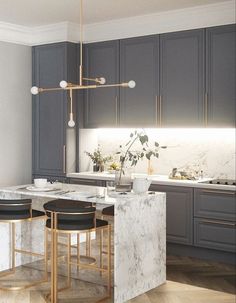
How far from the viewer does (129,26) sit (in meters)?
6.39

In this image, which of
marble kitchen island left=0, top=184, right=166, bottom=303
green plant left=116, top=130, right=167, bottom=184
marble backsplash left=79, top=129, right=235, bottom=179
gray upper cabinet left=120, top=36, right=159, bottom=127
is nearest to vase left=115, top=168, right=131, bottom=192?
green plant left=116, top=130, right=167, bottom=184

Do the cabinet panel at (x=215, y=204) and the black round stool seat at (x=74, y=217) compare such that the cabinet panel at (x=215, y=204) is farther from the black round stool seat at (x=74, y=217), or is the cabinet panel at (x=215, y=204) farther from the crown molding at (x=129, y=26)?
the crown molding at (x=129, y=26)

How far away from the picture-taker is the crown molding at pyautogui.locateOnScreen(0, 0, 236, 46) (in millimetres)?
5715

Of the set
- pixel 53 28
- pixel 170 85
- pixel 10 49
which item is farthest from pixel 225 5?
pixel 10 49

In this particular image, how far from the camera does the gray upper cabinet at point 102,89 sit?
6.54 m

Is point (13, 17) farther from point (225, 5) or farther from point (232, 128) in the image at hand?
point (232, 128)

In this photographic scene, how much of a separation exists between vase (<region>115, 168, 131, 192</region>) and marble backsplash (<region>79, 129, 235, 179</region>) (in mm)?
1863

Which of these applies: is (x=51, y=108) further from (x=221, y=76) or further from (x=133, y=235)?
(x=133, y=235)

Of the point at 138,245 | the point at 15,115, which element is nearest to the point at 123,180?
the point at 138,245

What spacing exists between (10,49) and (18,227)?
253 cm

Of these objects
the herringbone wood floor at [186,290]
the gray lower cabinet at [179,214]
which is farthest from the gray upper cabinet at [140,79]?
the herringbone wood floor at [186,290]

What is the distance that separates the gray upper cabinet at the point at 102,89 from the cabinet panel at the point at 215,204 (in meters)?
1.55

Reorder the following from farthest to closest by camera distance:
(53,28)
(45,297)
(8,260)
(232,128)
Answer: (53,28), (232,128), (8,260), (45,297)

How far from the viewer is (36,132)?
7.02m
